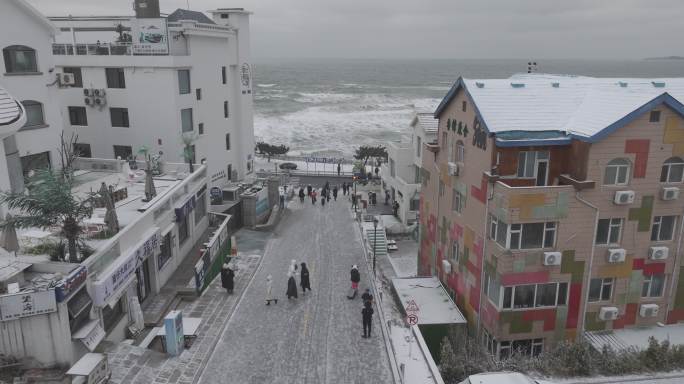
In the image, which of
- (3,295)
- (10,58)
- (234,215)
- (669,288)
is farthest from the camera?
(234,215)

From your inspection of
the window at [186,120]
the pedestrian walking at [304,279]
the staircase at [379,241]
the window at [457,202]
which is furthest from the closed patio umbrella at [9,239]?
the staircase at [379,241]

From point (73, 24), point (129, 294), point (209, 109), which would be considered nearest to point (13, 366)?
point (129, 294)

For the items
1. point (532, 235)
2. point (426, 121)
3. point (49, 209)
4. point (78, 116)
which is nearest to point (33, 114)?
point (78, 116)

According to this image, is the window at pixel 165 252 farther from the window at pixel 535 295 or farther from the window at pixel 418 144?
the window at pixel 418 144

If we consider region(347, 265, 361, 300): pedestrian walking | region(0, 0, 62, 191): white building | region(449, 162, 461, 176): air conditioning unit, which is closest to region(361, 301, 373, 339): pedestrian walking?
region(347, 265, 361, 300): pedestrian walking

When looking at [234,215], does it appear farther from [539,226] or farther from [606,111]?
[606,111]

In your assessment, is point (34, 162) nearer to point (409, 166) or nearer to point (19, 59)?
point (19, 59)
